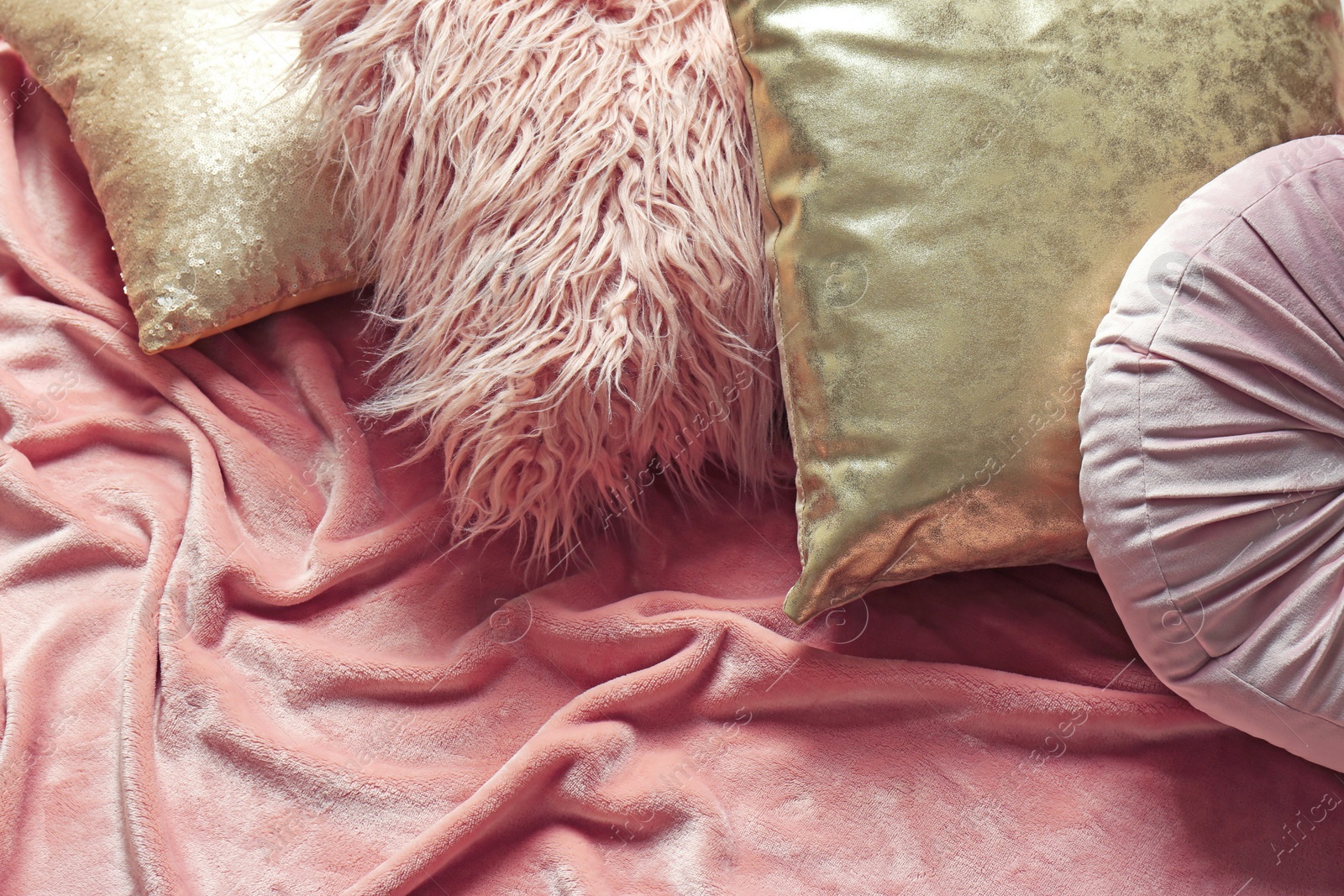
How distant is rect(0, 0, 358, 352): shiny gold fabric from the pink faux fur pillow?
0.30 feet

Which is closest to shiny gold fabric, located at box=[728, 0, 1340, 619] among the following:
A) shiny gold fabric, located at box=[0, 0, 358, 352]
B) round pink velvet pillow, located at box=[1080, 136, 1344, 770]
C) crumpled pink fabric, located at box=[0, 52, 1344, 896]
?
round pink velvet pillow, located at box=[1080, 136, 1344, 770]

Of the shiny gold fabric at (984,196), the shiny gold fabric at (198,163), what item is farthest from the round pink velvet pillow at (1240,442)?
the shiny gold fabric at (198,163)

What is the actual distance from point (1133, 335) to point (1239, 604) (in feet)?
0.70

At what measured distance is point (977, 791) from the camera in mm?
769

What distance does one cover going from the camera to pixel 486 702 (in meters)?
0.84

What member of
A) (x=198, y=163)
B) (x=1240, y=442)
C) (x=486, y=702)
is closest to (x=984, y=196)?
(x=1240, y=442)

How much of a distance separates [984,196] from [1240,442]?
0.26m

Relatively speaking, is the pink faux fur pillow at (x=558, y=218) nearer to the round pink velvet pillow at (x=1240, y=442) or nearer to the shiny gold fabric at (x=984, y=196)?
the shiny gold fabric at (x=984, y=196)

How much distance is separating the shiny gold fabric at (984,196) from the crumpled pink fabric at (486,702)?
15 centimetres

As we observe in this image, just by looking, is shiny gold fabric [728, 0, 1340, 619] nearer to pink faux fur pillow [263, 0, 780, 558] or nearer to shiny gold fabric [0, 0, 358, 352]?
pink faux fur pillow [263, 0, 780, 558]

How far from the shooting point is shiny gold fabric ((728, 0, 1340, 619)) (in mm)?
712

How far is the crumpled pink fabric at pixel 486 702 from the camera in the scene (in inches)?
29.5

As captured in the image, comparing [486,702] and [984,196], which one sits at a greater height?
[984,196]

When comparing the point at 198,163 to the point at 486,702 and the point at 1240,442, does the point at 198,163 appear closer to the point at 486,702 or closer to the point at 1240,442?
the point at 486,702
